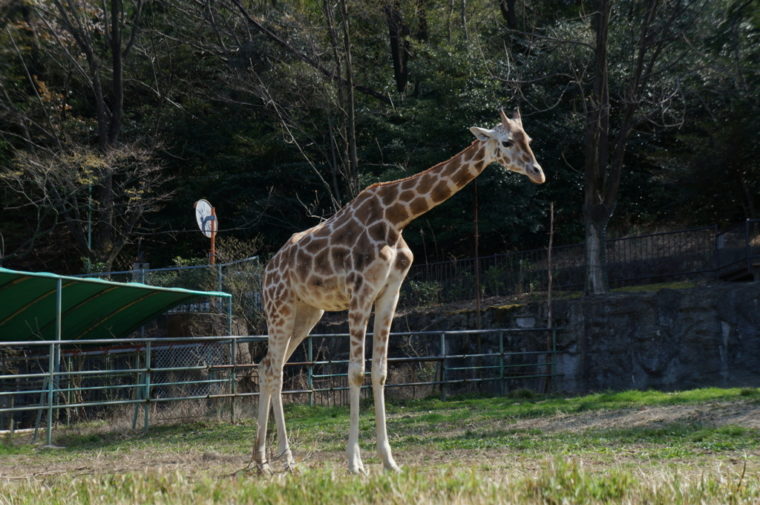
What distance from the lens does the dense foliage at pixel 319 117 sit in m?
25.4

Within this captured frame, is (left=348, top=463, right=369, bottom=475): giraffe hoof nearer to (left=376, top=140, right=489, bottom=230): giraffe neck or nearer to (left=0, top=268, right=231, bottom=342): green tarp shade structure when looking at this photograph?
(left=376, top=140, right=489, bottom=230): giraffe neck

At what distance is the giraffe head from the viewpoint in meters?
8.47

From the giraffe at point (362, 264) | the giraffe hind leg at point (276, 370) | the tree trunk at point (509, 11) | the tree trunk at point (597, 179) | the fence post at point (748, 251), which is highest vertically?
the tree trunk at point (509, 11)

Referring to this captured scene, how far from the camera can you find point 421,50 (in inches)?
1179

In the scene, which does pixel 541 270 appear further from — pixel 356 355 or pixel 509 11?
pixel 356 355

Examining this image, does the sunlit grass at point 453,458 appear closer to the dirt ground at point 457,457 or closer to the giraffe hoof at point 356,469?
the dirt ground at point 457,457

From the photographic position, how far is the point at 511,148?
8.57 m

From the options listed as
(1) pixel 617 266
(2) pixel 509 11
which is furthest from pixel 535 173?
(2) pixel 509 11

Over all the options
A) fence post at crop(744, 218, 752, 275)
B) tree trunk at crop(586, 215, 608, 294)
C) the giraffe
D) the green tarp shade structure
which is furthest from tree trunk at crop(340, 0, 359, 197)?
the giraffe

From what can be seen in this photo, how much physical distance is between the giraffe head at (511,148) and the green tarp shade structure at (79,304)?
7.90 m

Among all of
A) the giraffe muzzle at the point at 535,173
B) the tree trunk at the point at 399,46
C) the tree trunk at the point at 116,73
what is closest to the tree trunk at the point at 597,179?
the tree trunk at the point at 399,46

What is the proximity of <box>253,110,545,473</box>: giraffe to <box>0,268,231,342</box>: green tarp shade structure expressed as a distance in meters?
6.15

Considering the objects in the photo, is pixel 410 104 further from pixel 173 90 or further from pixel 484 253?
pixel 173 90

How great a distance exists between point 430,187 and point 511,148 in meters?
0.89
